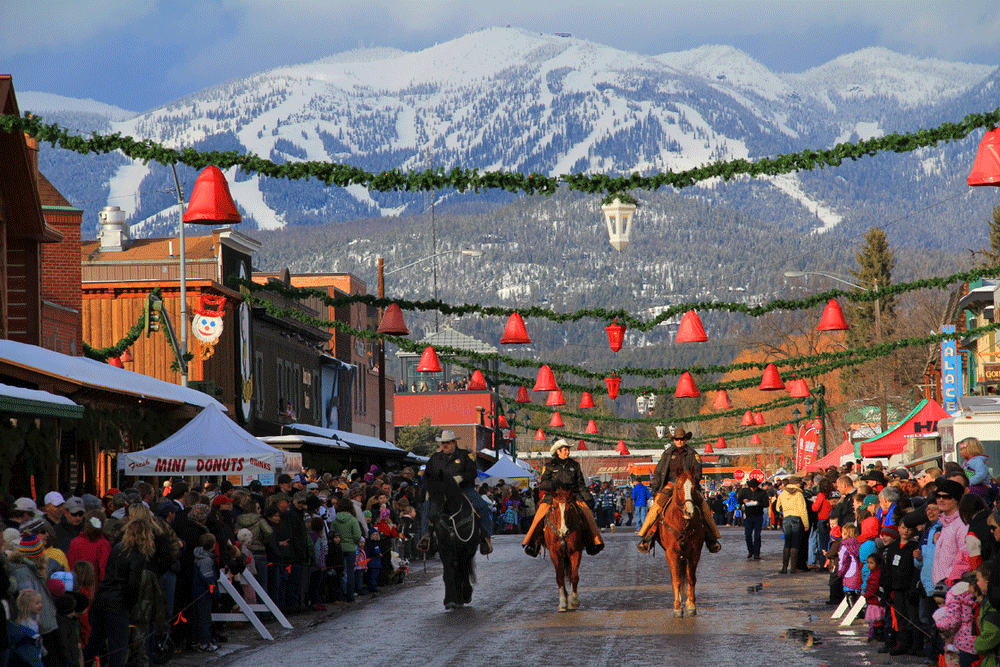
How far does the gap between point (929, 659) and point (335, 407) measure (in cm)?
4380

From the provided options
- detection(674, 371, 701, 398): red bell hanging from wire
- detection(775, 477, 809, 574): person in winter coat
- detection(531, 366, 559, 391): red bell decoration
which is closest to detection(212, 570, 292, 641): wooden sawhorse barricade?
detection(775, 477, 809, 574): person in winter coat

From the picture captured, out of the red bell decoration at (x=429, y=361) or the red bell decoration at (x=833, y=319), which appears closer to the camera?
the red bell decoration at (x=833, y=319)

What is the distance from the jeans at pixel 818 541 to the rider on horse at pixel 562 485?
7.74 m

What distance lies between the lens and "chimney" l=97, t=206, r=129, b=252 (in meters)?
47.2

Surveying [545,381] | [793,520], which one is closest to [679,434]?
[793,520]

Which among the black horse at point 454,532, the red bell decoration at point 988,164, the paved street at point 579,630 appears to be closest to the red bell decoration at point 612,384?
the paved street at point 579,630

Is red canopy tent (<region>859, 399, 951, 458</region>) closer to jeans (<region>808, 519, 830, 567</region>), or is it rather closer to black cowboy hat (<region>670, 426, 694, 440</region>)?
jeans (<region>808, 519, 830, 567</region>)

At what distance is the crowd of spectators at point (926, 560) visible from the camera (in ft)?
33.9

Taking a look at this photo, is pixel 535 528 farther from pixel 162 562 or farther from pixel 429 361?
pixel 429 361

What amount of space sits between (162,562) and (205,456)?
7406 mm

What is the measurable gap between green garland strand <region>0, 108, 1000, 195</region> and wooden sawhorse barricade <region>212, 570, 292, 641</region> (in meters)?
4.86

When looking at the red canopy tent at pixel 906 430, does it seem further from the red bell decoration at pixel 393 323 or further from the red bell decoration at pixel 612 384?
the red bell decoration at pixel 393 323

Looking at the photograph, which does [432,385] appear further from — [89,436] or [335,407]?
[89,436]

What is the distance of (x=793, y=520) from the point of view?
24984 millimetres
